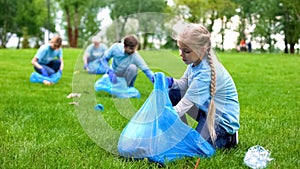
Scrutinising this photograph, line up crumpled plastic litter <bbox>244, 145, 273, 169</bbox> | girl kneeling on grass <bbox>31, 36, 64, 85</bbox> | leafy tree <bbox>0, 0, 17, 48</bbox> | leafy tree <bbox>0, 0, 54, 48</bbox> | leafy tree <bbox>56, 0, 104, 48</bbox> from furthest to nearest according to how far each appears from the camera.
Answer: leafy tree <bbox>0, 0, 54, 48</bbox> → leafy tree <bbox>0, 0, 17, 48</bbox> → leafy tree <bbox>56, 0, 104, 48</bbox> → girl kneeling on grass <bbox>31, 36, 64, 85</bbox> → crumpled plastic litter <bbox>244, 145, 273, 169</bbox>

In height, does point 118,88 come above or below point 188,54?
below

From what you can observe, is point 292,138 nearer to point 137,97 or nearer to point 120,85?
point 137,97

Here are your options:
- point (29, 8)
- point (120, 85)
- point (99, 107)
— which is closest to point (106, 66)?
point (120, 85)

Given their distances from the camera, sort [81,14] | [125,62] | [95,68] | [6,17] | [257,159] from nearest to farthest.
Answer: [257,159] < [95,68] < [125,62] < [6,17] < [81,14]

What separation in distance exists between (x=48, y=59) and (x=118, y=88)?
2.63 m

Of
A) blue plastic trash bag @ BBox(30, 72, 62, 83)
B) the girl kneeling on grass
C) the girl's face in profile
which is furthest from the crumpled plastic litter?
blue plastic trash bag @ BBox(30, 72, 62, 83)

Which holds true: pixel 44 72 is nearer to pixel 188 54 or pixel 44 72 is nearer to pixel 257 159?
pixel 188 54

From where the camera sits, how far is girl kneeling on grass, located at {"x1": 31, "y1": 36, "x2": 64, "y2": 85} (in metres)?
8.77

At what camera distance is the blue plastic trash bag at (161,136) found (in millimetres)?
2980

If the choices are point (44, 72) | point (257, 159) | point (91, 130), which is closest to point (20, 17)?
point (44, 72)

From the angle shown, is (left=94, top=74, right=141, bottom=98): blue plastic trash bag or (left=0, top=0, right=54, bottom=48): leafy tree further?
(left=0, top=0, right=54, bottom=48): leafy tree

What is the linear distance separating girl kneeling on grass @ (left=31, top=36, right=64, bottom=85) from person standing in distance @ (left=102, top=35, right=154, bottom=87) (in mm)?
1846

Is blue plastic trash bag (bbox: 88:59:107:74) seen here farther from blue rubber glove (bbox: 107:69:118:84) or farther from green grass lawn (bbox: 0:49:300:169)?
green grass lawn (bbox: 0:49:300:169)

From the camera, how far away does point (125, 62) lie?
6980mm
